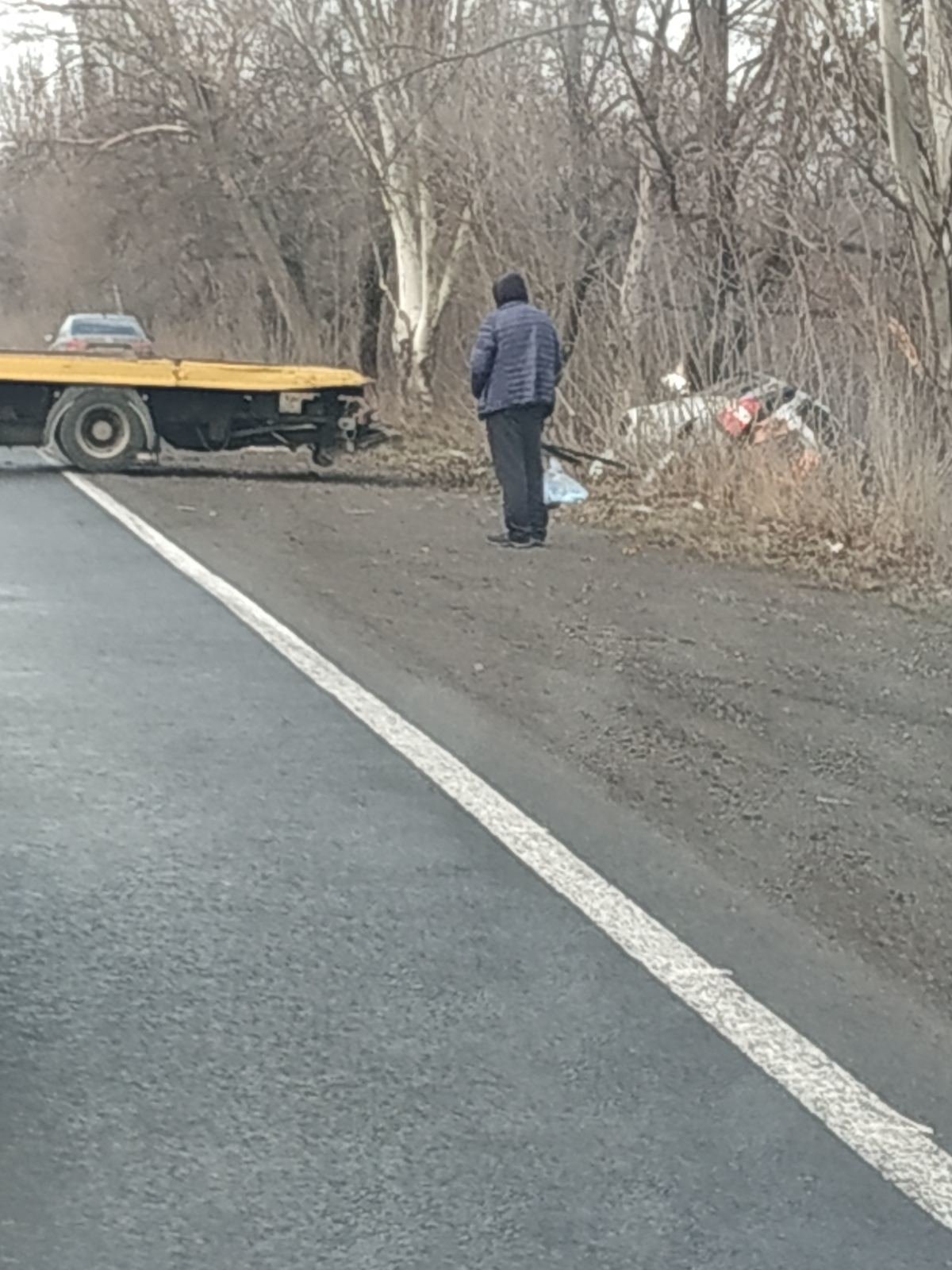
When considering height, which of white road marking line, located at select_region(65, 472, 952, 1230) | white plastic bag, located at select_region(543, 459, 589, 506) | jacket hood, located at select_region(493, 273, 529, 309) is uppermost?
jacket hood, located at select_region(493, 273, 529, 309)

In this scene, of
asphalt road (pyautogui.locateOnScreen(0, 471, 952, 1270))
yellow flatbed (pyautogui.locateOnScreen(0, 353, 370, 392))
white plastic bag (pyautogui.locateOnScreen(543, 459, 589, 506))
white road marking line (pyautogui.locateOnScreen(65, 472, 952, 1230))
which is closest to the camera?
asphalt road (pyautogui.locateOnScreen(0, 471, 952, 1270))

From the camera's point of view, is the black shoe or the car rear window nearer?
the black shoe

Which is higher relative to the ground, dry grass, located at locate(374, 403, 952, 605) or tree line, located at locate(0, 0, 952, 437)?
tree line, located at locate(0, 0, 952, 437)

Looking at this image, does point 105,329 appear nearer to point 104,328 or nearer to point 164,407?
point 104,328

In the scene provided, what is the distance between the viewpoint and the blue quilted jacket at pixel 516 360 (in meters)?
14.0

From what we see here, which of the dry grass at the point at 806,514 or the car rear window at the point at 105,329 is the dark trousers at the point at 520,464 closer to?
the dry grass at the point at 806,514

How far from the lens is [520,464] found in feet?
46.0

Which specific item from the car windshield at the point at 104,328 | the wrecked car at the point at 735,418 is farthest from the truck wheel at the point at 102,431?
the car windshield at the point at 104,328

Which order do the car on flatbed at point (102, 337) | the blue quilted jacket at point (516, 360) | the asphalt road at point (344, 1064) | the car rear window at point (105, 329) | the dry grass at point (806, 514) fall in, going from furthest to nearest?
the car rear window at point (105, 329) < the car on flatbed at point (102, 337) < the blue quilted jacket at point (516, 360) < the dry grass at point (806, 514) < the asphalt road at point (344, 1064)

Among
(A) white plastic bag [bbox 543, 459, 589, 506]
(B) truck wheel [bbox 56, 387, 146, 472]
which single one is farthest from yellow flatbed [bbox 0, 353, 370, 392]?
(A) white plastic bag [bbox 543, 459, 589, 506]

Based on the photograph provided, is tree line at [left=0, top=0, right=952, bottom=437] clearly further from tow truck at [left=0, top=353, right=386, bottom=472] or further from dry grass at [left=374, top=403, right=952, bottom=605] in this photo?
tow truck at [left=0, top=353, right=386, bottom=472]

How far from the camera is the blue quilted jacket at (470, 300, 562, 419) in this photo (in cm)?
1395

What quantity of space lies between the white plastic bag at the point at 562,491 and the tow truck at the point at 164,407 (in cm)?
230

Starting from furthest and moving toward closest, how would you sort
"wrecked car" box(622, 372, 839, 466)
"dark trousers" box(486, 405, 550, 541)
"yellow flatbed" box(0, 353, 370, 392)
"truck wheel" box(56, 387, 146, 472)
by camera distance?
"truck wheel" box(56, 387, 146, 472) → "yellow flatbed" box(0, 353, 370, 392) → "wrecked car" box(622, 372, 839, 466) → "dark trousers" box(486, 405, 550, 541)
